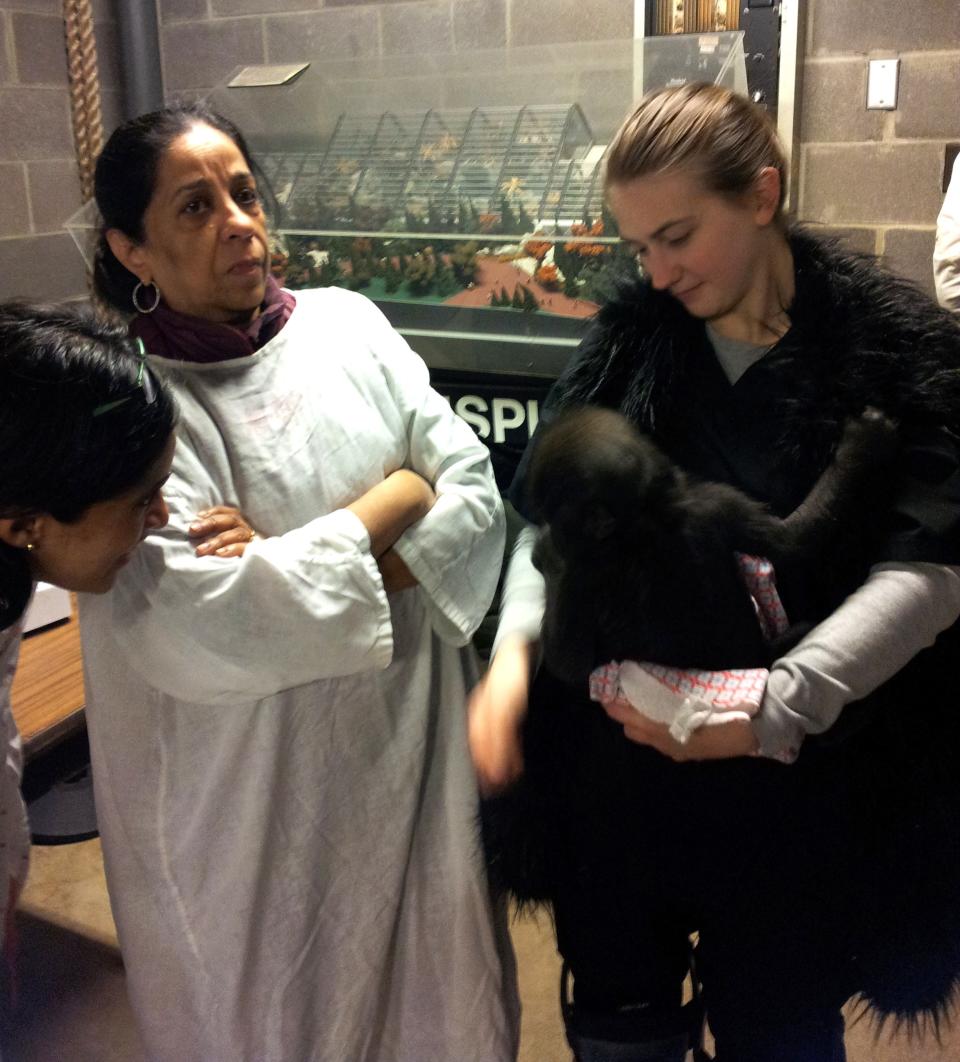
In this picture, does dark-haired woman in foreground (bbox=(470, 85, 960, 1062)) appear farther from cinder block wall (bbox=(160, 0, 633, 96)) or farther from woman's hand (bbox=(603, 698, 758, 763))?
cinder block wall (bbox=(160, 0, 633, 96))

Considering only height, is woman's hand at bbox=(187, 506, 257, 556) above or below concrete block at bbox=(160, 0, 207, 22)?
below

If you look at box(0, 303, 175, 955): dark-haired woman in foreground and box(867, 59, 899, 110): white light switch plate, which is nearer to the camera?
box(0, 303, 175, 955): dark-haired woman in foreground

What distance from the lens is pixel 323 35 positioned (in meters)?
3.15

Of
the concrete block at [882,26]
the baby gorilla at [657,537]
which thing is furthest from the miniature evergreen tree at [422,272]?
the baby gorilla at [657,537]

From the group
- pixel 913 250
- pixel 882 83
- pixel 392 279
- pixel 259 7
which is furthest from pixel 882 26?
pixel 259 7

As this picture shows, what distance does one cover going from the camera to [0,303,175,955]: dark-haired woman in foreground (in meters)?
0.96

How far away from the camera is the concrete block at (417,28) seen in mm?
3002

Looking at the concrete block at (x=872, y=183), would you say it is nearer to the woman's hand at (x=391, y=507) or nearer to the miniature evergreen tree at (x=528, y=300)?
the miniature evergreen tree at (x=528, y=300)

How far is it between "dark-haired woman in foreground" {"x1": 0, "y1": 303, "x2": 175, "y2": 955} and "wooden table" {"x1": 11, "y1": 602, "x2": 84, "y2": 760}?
3.16 feet

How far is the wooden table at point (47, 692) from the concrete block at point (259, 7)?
6.77ft

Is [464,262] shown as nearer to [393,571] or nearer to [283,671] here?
[393,571]

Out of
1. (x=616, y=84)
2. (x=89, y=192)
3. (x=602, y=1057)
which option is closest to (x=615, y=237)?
(x=616, y=84)

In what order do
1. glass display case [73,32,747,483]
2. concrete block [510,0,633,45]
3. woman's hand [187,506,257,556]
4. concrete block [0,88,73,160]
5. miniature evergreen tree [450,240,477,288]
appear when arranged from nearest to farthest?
woman's hand [187,506,257,556]
glass display case [73,32,747,483]
miniature evergreen tree [450,240,477,288]
concrete block [510,0,633,45]
concrete block [0,88,73,160]

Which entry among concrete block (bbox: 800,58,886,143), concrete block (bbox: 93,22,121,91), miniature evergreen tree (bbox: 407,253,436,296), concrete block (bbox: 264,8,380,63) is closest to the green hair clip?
miniature evergreen tree (bbox: 407,253,436,296)
